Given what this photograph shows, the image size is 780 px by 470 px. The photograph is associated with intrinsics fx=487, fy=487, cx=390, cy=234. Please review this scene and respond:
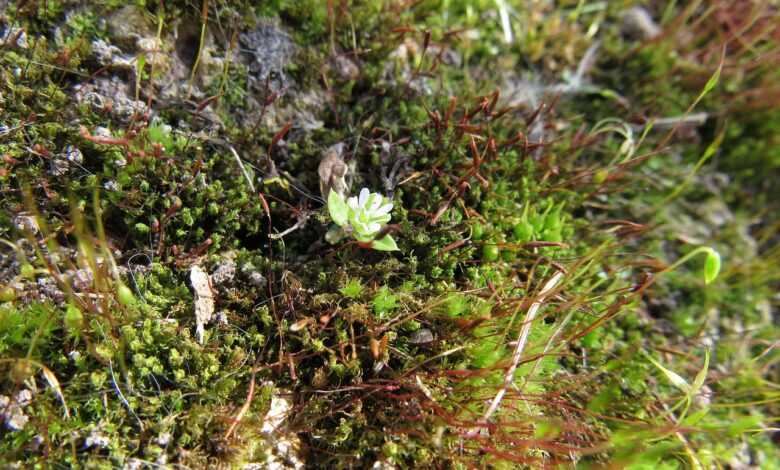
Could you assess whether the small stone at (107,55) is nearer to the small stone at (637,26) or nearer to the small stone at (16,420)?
the small stone at (16,420)

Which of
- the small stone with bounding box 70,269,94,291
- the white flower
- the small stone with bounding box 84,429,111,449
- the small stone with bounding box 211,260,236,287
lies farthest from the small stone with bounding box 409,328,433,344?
the small stone with bounding box 70,269,94,291

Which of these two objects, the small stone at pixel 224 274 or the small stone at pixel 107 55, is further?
the small stone at pixel 107 55

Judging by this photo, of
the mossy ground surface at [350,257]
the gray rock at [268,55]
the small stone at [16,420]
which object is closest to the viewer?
the small stone at [16,420]

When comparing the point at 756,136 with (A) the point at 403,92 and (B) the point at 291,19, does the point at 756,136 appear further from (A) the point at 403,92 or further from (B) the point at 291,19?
(B) the point at 291,19

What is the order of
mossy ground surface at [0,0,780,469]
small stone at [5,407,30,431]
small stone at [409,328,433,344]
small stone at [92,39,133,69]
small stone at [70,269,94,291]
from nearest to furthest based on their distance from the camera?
small stone at [5,407,30,431]
mossy ground surface at [0,0,780,469]
small stone at [70,269,94,291]
small stone at [409,328,433,344]
small stone at [92,39,133,69]

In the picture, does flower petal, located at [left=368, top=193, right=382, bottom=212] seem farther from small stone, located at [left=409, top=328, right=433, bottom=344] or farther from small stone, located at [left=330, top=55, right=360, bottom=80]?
small stone, located at [left=330, top=55, right=360, bottom=80]

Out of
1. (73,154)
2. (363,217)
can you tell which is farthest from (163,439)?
(73,154)

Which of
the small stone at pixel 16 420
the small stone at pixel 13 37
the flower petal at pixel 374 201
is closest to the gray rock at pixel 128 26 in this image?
the small stone at pixel 13 37
